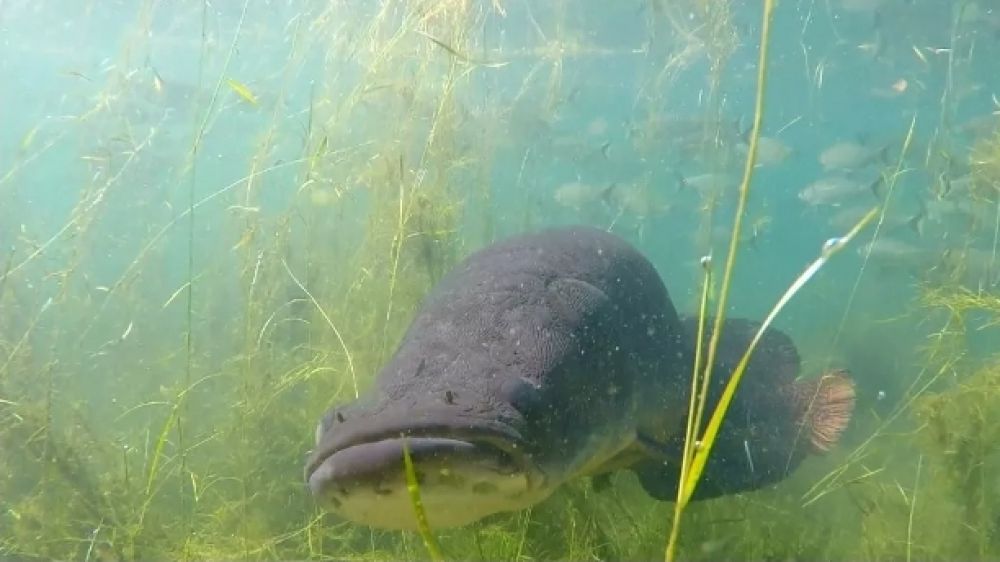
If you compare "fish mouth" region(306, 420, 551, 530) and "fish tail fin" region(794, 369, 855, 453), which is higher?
"fish mouth" region(306, 420, 551, 530)

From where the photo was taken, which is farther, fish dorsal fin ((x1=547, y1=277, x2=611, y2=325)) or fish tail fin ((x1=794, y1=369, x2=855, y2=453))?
fish tail fin ((x1=794, y1=369, x2=855, y2=453))

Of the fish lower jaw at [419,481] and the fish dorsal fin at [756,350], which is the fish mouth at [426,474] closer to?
the fish lower jaw at [419,481]

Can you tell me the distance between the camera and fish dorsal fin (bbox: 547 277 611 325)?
10.9 ft

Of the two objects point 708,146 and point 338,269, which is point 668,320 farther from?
point 708,146

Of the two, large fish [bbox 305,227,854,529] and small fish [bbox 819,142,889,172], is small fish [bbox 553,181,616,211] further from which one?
large fish [bbox 305,227,854,529]

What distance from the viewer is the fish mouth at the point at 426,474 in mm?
2205

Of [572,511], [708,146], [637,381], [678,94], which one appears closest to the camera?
[637,381]

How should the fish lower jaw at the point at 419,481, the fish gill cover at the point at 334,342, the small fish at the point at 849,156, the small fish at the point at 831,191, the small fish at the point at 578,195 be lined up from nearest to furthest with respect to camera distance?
the fish lower jaw at the point at 419,481 < the fish gill cover at the point at 334,342 < the small fish at the point at 849,156 < the small fish at the point at 831,191 < the small fish at the point at 578,195

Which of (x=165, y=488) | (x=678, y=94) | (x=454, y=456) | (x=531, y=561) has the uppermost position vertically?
(x=454, y=456)

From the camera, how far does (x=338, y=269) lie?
6906mm

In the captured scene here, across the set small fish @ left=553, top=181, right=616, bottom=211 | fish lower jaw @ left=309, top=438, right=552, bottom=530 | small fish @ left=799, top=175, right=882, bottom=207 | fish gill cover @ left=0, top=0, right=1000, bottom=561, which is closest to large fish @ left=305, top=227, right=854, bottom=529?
fish lower jaw @ left=309, top=438, right=552, bottom=530

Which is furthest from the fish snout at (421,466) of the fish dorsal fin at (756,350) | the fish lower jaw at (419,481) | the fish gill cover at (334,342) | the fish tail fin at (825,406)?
the fish tail fin at (825,406)

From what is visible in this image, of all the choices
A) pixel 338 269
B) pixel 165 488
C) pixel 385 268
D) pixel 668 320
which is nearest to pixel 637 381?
pixel 668 320

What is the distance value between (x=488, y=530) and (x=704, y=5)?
7515 millimetres
